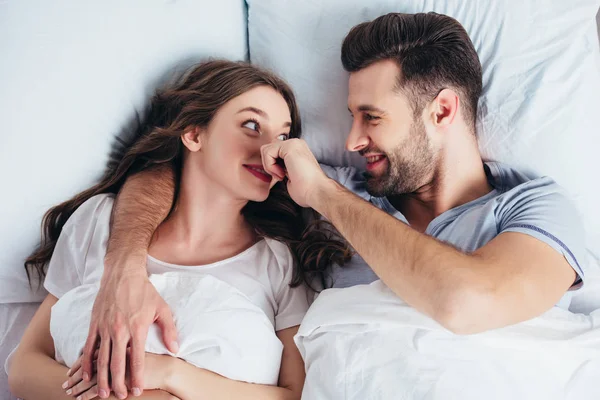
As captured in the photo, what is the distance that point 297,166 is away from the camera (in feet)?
3.83

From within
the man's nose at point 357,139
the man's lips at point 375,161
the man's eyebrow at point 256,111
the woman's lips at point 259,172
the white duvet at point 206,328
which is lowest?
the white duvet at point 206,328

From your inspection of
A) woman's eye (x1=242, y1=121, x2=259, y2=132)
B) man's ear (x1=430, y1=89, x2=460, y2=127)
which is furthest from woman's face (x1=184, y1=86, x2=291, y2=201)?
man's ear (x1=430, y1=89, x2=460, y2=127)

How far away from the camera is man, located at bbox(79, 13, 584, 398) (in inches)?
37.4

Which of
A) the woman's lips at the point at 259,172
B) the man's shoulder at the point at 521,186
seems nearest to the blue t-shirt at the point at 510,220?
the man's shoulder at the point at 521,186

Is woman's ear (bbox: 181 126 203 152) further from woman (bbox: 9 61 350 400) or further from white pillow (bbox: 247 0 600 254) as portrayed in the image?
white pillow (bbox: 247 0 600 254)

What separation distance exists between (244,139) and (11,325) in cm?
70

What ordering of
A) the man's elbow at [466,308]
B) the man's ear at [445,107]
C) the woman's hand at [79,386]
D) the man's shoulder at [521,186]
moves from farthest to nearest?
the man's ear at [445,107], the man's shoulder at [521,186], the woman's hand at [79,386], the man's elbow at [466,308]

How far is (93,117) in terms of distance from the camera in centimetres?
130

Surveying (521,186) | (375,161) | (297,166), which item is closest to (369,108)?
(375,161)

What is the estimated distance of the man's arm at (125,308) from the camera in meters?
1.00

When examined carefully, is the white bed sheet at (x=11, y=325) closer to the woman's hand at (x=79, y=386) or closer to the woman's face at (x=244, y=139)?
the woman's hand at (x=79, y=386)

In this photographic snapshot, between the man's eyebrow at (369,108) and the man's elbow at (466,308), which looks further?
the man's eyebrow at (369,108)

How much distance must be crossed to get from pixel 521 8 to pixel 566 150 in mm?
355

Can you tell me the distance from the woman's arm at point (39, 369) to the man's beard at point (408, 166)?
66 centimetres
